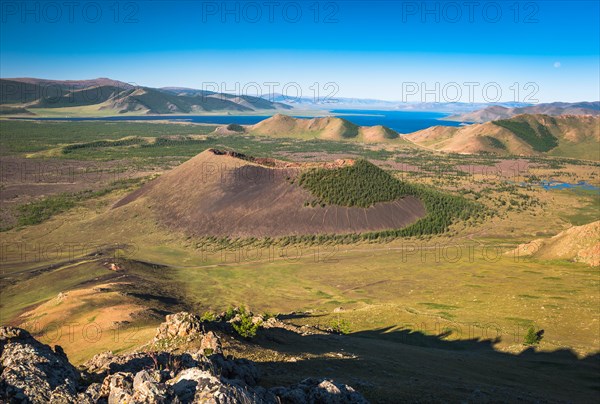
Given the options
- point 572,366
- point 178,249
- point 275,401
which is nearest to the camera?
point 275,401

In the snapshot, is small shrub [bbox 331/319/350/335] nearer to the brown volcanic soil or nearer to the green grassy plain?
the green grassy plain

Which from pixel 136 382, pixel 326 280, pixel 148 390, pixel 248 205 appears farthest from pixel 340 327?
pixel 248 205

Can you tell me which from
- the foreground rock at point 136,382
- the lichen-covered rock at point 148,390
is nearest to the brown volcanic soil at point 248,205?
the foreground rock at point 136,382

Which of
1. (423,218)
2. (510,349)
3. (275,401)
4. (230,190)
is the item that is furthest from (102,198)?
(275,401)

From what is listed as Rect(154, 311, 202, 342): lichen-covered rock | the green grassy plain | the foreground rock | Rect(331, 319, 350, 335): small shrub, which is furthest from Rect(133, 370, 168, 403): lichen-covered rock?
Rect(331, 319, 350, 335): small shrub

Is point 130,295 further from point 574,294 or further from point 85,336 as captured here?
point 574,294

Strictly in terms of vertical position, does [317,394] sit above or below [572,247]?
above

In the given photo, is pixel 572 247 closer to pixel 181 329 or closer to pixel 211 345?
pixel 181 329
